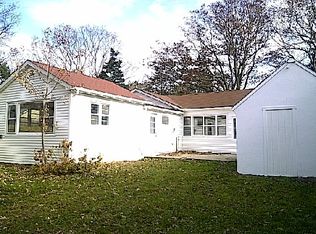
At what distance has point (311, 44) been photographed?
28859 millimetres

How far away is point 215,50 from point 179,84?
20.2ft

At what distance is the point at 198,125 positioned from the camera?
24672 millimetres

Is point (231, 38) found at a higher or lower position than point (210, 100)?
higher

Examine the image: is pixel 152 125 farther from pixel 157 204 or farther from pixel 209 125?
pixel 157 204

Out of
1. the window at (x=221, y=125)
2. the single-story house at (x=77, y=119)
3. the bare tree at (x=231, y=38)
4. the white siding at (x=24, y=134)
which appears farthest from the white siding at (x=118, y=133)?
the bare tree at (x=231, y=38)

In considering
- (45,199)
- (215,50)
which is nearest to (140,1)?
(45,199)

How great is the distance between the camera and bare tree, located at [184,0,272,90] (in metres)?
32.5

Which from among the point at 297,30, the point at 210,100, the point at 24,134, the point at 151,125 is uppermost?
the point at 297,30

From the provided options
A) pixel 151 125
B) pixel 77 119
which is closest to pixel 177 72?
pixel 151 125

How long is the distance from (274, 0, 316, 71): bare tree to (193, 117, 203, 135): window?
11.2 metres

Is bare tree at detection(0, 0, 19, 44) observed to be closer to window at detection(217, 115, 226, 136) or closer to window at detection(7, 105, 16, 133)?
window at detection(7, 105, 16, 133)

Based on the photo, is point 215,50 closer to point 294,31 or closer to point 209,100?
point 294,31

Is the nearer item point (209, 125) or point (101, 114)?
point (101, 114)

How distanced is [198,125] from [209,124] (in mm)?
893
